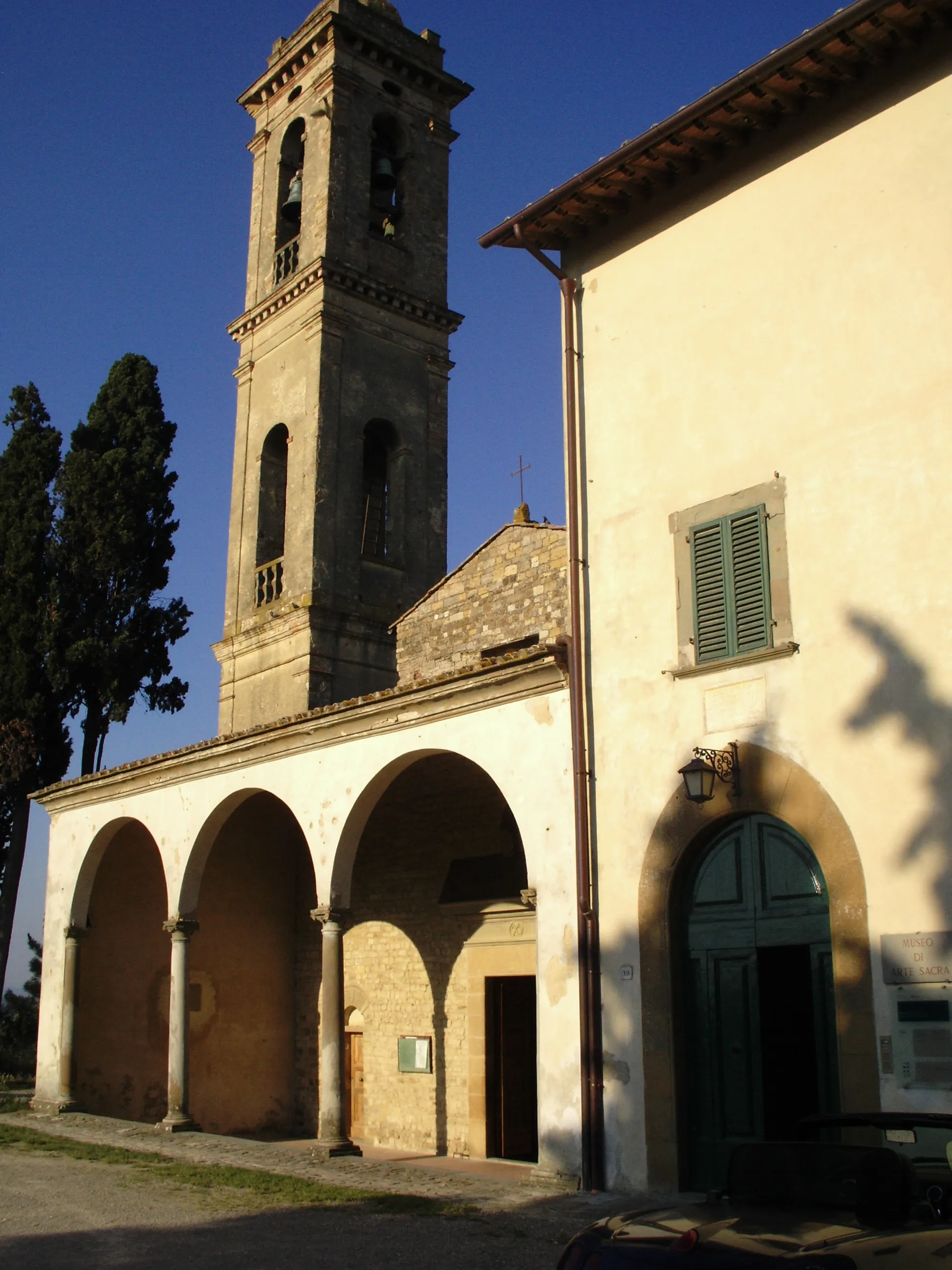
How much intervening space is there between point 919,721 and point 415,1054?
9.39 m

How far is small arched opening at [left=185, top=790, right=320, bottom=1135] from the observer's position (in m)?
17.7

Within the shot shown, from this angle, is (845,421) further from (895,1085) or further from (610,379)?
(895,1085)

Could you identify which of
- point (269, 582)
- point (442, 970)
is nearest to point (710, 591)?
point (442, 970)

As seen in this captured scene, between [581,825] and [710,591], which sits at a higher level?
[710,591]

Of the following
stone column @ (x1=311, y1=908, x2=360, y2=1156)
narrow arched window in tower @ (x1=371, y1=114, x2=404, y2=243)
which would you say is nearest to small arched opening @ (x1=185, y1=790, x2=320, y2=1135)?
stone column @ (x1=311, y1=908, x2=360, y2=1156)

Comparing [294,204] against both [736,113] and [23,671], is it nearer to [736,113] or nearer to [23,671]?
[23,671]

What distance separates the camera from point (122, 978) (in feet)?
61.2

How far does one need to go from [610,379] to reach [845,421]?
2.64 meters

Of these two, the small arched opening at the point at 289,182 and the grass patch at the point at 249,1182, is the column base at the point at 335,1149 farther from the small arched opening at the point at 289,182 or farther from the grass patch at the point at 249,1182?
the small arched opening at the point at 289,182

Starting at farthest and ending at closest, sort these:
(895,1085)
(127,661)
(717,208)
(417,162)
Answer: (127,661), (417,162), (717,208), (895,1085)

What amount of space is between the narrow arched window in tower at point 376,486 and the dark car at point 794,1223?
1759 cm

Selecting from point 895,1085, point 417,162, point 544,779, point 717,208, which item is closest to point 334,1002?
point 544,779

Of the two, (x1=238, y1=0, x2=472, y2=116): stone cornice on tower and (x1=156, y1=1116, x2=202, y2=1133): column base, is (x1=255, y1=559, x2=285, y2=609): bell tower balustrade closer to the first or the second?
(x1=156, y1=1116, x2=202, y2=1133): column base

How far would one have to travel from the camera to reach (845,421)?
946cm
